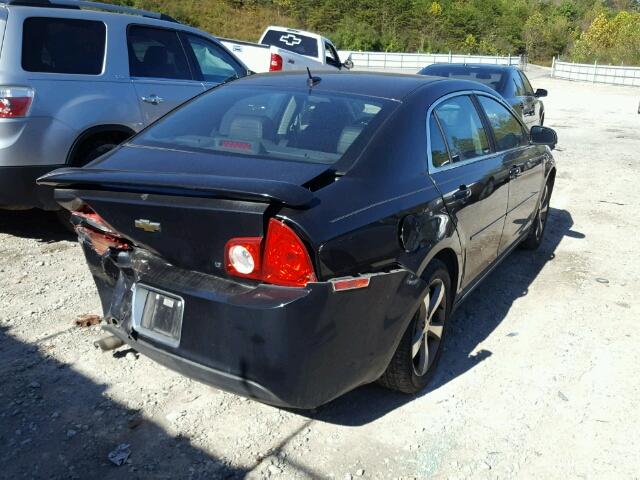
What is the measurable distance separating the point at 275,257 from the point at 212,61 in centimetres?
484

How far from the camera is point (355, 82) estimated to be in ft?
11.8

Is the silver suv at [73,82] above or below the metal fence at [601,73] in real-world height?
above

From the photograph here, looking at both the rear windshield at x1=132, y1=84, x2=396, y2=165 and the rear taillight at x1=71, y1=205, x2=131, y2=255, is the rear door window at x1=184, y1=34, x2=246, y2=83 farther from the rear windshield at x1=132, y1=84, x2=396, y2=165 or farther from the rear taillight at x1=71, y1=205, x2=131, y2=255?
the rear taillight at x1=71, y1=205, x2=131, y2=255

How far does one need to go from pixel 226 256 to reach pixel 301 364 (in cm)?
55

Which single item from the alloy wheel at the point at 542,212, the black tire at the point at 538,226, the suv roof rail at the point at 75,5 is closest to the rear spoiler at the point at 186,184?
the suv roof rail at the point at 75,5

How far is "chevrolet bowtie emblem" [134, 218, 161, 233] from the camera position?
8.67ft

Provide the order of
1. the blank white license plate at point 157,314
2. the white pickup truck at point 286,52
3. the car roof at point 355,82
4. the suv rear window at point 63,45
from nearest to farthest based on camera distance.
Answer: the blank white license plate at point 157,314 → the car roof at point 355,82 → the suv rear window at point 63,45 → the white pickup truck at point 286,52

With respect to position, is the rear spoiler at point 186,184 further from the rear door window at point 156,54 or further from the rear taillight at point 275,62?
the rear taillight at point 275,62

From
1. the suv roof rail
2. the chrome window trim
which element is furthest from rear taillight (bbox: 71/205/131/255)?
the suv roof rail

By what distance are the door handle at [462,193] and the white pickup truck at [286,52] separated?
343 inches

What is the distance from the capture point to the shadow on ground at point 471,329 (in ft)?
10.4

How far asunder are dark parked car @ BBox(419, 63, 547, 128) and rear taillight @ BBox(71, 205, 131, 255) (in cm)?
751

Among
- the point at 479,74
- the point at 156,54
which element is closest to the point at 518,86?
the point at 479,74

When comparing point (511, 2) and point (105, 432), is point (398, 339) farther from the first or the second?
point (511, 2)
